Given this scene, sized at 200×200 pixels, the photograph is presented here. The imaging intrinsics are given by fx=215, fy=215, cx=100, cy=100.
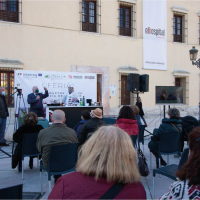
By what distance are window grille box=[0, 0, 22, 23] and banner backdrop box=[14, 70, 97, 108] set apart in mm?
3868

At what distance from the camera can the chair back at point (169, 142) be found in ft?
12.8

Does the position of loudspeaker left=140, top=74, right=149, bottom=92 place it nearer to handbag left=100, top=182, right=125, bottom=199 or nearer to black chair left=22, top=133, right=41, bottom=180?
black chair left=22, top=133, right=41, bottom=180

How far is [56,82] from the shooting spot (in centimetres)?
778

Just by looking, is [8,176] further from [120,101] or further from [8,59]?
[120,101]

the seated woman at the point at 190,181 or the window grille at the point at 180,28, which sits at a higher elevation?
the window grille at the point at 180,28

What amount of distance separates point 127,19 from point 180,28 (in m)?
3.80

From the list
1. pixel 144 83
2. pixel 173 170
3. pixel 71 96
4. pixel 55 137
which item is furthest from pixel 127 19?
pixel 173 170

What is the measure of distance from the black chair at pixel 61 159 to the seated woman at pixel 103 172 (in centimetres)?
171

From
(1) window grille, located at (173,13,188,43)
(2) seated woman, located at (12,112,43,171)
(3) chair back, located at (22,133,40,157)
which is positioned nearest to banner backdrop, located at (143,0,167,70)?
(1) window grille, located at (173,13,188,43)

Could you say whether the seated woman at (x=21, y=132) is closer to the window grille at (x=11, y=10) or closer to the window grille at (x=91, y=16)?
the window grille at (x=11, y=10)

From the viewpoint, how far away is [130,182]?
3.91ft

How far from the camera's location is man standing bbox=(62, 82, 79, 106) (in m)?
7.91

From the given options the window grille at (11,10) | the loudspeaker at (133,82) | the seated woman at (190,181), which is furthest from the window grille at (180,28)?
the seated woman at (190,181)

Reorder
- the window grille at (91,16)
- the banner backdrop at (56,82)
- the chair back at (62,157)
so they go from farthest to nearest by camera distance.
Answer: the window grille at (91,16), the banner backdrop at (56,82), the chair back at (62,157)
